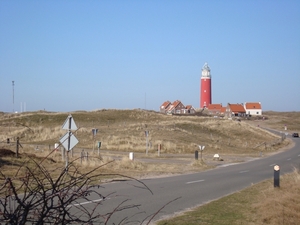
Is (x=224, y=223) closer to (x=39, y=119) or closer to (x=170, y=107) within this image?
(x=39, y=119)

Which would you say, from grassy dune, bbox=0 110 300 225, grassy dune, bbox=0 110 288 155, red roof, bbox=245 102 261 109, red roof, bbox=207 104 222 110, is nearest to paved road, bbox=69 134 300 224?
grassy dune, bbox=0 110 300 225

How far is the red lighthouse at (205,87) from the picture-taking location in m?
146

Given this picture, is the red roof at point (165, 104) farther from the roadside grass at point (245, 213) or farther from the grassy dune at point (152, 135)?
the roadside grass at point (245, 213)

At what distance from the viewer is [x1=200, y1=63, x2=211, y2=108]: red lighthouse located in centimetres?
14638

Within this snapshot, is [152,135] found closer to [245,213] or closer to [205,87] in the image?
[245,213]

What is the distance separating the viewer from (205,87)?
146 meters

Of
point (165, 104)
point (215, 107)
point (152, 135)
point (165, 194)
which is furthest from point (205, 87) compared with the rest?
point (165, 194)

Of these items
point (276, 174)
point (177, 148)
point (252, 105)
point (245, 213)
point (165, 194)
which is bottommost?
point (177, 148)

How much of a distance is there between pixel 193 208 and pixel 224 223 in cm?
214

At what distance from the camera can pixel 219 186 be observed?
59.8ft

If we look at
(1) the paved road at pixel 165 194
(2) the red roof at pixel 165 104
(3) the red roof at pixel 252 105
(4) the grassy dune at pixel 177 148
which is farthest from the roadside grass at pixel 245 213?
(3) the red roof at pixel 252 105

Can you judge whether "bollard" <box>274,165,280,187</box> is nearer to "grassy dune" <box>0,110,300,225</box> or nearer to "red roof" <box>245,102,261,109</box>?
"grassy dune" <box>0,110,300,225</box>

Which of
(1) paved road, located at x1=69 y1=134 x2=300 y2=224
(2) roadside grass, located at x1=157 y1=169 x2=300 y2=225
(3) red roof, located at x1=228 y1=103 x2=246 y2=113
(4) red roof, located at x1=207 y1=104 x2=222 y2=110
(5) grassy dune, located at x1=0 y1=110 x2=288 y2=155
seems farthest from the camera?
(4) red roof, located at x1=207 y1=104 x2=222 y2=110

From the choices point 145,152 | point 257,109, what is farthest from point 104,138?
point 257,109
